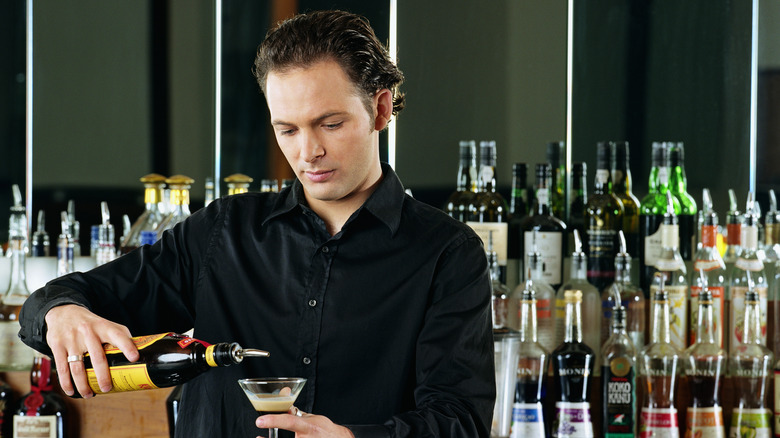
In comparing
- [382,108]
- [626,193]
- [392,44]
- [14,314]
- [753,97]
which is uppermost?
[392,44]

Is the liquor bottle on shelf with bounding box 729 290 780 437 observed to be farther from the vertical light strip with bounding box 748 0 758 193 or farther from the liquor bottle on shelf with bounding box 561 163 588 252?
the vertical light strip with bounding box 748 0 758 193

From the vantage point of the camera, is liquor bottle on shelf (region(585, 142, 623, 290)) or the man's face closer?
the man's face

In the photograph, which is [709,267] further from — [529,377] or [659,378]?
[529,377]

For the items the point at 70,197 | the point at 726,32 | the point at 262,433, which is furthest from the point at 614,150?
the point at 70,197

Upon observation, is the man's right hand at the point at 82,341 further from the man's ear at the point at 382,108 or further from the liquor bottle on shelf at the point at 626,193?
the liquor bottle on shelf at the point at 626,193

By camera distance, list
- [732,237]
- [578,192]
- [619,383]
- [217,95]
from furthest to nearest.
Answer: [217,95] < [578,192] < [732,237] < [619,383]

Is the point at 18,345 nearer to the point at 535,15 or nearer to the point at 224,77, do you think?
the point at 224,77

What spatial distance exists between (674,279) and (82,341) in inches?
66.3

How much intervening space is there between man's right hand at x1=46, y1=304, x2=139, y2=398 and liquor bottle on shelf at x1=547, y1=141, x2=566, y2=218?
5.54ft

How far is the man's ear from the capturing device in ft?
5.29

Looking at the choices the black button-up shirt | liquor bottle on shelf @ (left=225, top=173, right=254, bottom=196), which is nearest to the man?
the black button-up shirt

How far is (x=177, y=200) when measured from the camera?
2.79 metres

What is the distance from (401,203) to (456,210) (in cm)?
113

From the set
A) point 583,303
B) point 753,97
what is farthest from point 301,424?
point 753,97
